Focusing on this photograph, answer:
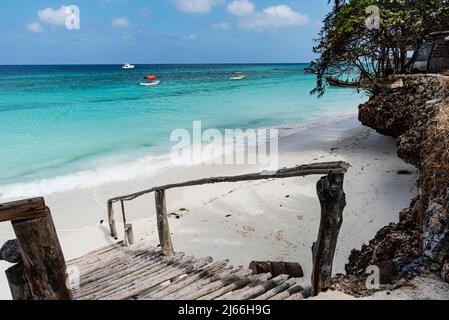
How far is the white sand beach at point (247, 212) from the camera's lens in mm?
5621

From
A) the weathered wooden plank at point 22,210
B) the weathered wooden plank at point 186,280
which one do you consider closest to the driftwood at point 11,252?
the weathered wooden plank at point 22,210

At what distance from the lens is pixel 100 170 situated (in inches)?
449

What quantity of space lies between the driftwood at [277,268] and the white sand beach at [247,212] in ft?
0.67

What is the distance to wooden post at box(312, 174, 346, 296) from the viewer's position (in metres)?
2.69

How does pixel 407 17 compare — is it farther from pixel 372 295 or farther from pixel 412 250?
pixel 372 295

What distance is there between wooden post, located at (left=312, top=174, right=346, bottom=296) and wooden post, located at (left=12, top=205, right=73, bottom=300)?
1.96 meters

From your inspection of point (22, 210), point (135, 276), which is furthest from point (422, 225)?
point (22, 210)

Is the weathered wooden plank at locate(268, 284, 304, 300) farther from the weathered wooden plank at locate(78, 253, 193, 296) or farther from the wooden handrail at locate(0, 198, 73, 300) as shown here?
the wooden handrail at locate(0, 198, 73, 300)

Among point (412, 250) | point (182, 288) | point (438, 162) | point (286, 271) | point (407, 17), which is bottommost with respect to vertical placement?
point (286, 271)

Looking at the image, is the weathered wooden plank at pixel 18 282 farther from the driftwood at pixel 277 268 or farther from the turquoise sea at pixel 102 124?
the turquoise sea at pixel 102 124

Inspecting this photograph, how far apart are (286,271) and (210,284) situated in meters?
1.69
